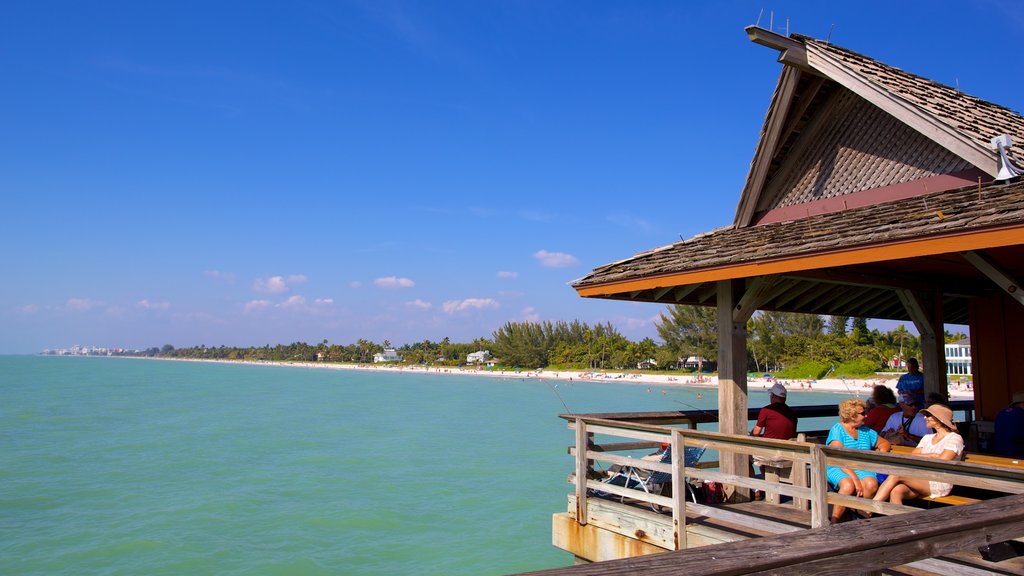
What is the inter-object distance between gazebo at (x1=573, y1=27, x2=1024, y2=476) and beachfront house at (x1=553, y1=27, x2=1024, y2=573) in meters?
0.02

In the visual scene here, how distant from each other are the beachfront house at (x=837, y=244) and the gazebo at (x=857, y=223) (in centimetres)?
2

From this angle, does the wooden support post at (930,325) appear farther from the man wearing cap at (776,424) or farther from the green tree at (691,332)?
the green tree at (691,332)

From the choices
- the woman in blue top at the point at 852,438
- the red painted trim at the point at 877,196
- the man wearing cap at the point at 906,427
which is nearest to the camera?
the woman in blue top at the point at 852,438

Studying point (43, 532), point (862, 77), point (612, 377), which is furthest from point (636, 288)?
point (612, 377)

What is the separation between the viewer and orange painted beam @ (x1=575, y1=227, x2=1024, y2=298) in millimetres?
5000

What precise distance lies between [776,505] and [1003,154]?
379cm

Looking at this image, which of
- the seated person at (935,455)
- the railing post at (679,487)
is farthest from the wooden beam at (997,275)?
the railing post at (679,487)

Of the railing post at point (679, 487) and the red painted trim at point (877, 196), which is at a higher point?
the red painted trim at point (877, 196)

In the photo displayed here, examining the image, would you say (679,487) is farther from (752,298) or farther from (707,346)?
(707,346)

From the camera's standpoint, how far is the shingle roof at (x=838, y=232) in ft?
17.5

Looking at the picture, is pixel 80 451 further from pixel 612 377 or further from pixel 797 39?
pixel 612 377

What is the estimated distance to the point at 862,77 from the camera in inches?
306

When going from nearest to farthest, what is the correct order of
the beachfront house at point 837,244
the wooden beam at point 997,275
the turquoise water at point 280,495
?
the wooden beam at point 997,275 < the beachfront house at point 837,244 < the turquoise water at point 280,495

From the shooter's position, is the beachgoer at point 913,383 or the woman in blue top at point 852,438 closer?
the woman in blue top at point 852,438
